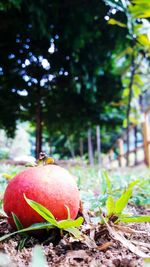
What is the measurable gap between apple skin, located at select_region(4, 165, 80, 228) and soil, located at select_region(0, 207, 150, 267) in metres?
0.05

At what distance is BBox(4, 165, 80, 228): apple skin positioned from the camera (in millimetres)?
711

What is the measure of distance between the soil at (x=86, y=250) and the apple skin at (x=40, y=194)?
0.16 ft

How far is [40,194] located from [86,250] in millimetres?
163

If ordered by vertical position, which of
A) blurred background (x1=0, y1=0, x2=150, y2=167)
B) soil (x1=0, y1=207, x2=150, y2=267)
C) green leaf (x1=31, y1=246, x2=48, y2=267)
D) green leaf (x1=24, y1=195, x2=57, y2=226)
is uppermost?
blurred background (x1=0, y1=0, x2=150, y2=167)

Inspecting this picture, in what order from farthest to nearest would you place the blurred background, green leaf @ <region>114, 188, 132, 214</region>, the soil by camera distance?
the blurred background
green leaf @ <region>114, 188, 132, 214</region>
the soil

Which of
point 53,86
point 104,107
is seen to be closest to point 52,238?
point 53,86

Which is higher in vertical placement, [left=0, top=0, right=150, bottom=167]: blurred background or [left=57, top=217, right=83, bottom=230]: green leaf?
[left=0, top=0, right=150, bottom=167]: blurred background

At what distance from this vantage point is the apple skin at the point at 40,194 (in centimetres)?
71

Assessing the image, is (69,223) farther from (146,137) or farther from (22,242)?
(146,137)

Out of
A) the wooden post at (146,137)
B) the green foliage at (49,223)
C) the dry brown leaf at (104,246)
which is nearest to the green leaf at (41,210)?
the green foliage at (49,223)

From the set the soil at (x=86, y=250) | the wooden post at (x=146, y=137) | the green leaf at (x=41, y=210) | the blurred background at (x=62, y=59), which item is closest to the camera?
the soil at (x=86, y=250)

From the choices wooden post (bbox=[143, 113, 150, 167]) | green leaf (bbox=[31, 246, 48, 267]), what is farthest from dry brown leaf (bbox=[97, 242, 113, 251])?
wooden post (bbox=[143, 113, 150, 167])

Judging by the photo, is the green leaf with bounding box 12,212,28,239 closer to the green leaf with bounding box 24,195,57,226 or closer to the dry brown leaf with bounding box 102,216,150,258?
the green leaf with bounding box 24,195,57,226

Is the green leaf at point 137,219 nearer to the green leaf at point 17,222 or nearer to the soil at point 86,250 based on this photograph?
the soil at point 86,250
